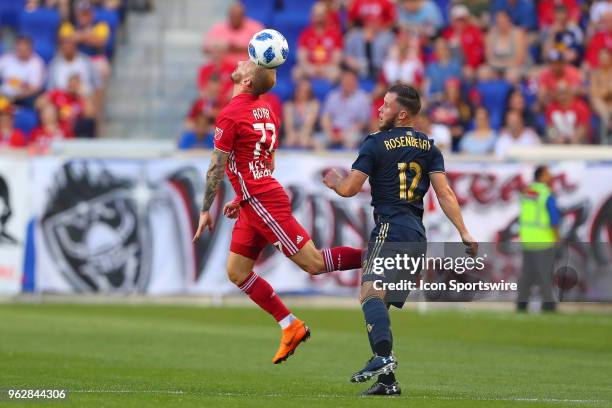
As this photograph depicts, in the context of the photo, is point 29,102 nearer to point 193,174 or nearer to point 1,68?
point 1,68

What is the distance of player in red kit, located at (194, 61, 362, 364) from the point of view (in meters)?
11.1

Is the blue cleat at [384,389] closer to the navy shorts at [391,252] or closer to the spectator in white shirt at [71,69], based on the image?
the navy shorts at [391,252]

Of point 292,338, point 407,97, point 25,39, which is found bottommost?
point 292,338

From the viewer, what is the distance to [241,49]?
25.5 metres

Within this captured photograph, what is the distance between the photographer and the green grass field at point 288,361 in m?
10.2

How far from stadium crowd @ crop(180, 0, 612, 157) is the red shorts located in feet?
37.5

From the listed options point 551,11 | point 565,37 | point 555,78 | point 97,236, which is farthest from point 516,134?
point 97,236

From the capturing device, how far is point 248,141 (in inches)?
443

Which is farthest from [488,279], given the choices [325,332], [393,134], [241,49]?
[241,49]

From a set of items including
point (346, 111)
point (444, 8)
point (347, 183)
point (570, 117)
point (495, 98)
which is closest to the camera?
Result: point (347, 183)

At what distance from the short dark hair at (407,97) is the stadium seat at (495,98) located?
47.9 ft

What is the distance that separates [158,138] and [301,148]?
13.2 ft

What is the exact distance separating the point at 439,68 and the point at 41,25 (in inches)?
327

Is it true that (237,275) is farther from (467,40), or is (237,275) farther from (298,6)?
(298,6)
